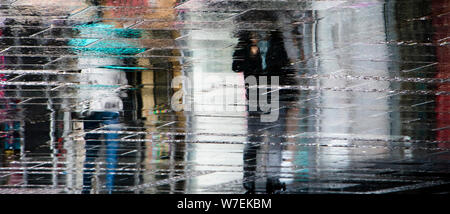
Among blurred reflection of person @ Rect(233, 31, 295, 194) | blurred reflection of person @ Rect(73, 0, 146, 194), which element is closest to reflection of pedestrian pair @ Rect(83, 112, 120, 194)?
blurred reflection of person @ Rect(73, 0, 146, 194)

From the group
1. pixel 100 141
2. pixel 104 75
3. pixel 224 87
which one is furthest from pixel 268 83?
pixel 100 141

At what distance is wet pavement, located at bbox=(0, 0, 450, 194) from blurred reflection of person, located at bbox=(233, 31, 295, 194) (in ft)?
0.06

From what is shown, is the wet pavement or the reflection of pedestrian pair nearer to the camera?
the wet pavement

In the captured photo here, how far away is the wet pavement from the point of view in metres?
4.83

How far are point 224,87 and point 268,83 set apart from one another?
381 mm

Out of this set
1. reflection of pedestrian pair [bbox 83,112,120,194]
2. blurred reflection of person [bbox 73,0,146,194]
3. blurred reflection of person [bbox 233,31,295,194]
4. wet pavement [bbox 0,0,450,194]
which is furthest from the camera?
reflection of pedestrian pair [bbox 83,112,120,194]

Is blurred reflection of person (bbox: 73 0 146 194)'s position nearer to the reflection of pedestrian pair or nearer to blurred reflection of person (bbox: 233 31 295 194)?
the reflection of pedestrian pair

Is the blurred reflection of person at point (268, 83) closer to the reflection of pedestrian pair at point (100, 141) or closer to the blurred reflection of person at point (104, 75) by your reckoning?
the blurred reflection of person at point (104, 75)

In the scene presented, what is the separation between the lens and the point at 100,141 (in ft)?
26.7

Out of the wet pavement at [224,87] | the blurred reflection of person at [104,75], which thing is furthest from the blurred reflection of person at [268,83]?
the blurred reflection of person at [104,75]

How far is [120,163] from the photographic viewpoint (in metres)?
9.40

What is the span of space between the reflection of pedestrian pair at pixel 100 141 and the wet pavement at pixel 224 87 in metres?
0.02

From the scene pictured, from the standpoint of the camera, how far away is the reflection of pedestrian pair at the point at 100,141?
7148mm
